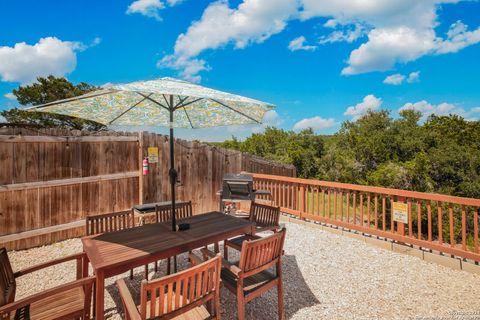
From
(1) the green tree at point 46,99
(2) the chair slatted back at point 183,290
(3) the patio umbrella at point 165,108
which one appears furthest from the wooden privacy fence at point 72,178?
(1) the green tree at point 46,99

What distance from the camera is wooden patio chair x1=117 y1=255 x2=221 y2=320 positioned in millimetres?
1343

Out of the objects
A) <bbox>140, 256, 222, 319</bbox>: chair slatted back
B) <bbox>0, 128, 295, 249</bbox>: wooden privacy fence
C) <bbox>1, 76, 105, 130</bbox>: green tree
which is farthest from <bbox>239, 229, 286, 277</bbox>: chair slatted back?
<bbox>1, 76, 105, 130</bbox>: green tree

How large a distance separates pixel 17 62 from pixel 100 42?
4619mm

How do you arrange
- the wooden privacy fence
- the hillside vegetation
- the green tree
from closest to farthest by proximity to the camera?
the wooden privacy fence → the hillside vegetation → the green tree

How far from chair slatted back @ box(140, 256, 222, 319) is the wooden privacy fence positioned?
365 cm

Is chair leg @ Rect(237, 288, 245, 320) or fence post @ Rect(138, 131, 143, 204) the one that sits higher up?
fence post @ Rect(138, 131, 143, 204)

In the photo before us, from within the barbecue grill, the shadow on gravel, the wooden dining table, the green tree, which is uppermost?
the green tree

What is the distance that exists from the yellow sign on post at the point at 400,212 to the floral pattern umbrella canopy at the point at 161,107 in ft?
8.97

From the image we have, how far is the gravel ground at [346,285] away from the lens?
8.06ft

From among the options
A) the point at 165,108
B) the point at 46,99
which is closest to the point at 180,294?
the point at 165,108

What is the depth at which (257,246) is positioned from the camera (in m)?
1.95

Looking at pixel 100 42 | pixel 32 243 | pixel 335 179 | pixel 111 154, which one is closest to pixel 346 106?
pixel 335 179

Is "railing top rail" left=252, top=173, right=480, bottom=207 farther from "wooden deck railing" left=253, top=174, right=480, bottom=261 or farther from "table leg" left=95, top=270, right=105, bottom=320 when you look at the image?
"table leg" left=95, top=270, right=105, bottom=320

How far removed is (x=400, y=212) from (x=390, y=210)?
208 centimetres
